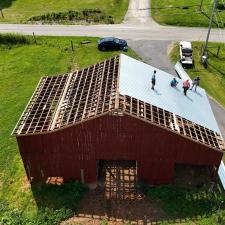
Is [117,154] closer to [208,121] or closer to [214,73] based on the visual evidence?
[208,121]

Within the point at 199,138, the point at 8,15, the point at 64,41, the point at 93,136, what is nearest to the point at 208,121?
the point at 199,138

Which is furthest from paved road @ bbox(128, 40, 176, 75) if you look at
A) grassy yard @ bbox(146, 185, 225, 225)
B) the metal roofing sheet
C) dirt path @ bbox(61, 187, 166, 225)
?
dirt path @ bbox(61, 187, 166, 225)

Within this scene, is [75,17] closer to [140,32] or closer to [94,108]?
[140,32]

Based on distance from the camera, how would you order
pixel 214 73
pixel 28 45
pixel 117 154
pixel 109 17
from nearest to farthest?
pixel 117 154 → pixel 214 73 → pixel 28 45 → pixel 109 17

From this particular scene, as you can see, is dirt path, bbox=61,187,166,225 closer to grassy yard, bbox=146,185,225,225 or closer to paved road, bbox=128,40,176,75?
grassy yard, bbox=146,185,225,225

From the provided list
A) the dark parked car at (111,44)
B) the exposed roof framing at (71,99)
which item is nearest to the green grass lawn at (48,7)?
the dark parked car at (111,44)

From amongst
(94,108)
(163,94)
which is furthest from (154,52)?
(94,108)

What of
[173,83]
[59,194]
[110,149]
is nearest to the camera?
[110,149]
